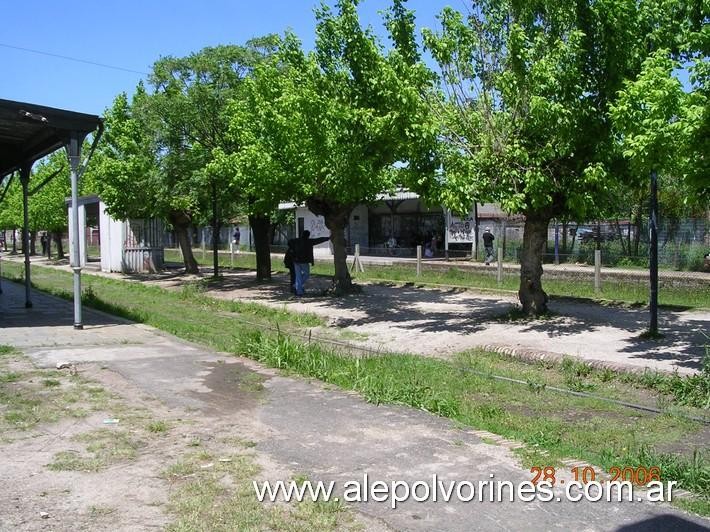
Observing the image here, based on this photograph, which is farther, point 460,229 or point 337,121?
point 460,229

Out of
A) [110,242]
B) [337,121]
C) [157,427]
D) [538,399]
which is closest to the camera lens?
[157,427]

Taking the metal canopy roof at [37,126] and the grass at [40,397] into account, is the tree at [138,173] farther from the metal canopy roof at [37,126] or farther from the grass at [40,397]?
the grass at [40,397]

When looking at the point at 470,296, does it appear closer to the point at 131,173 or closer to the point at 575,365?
the point at 575,365

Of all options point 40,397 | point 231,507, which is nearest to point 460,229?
point 40,397

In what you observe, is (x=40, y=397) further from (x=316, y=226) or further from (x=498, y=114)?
(x=316, y=226)

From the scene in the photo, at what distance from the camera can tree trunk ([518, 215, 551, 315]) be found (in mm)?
13695

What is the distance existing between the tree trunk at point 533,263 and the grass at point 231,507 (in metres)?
9.65

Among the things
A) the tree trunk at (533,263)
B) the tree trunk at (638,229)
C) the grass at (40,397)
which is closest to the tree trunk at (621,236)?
the tree trunk at (638,229)

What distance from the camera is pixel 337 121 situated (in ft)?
50.0

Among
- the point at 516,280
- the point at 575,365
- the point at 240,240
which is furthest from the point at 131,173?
the point at 240,240

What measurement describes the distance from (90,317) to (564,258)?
57.5 ft

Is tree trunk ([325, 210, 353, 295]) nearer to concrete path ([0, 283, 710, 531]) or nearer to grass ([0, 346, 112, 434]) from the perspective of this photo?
concrete path ([0, 283, 710, 531])

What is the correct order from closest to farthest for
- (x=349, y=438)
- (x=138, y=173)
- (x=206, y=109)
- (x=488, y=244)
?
(x=349, y=438), (x=206, y=109), (x=138, y=173), (x=488, y=244)

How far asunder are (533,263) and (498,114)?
301 cm
